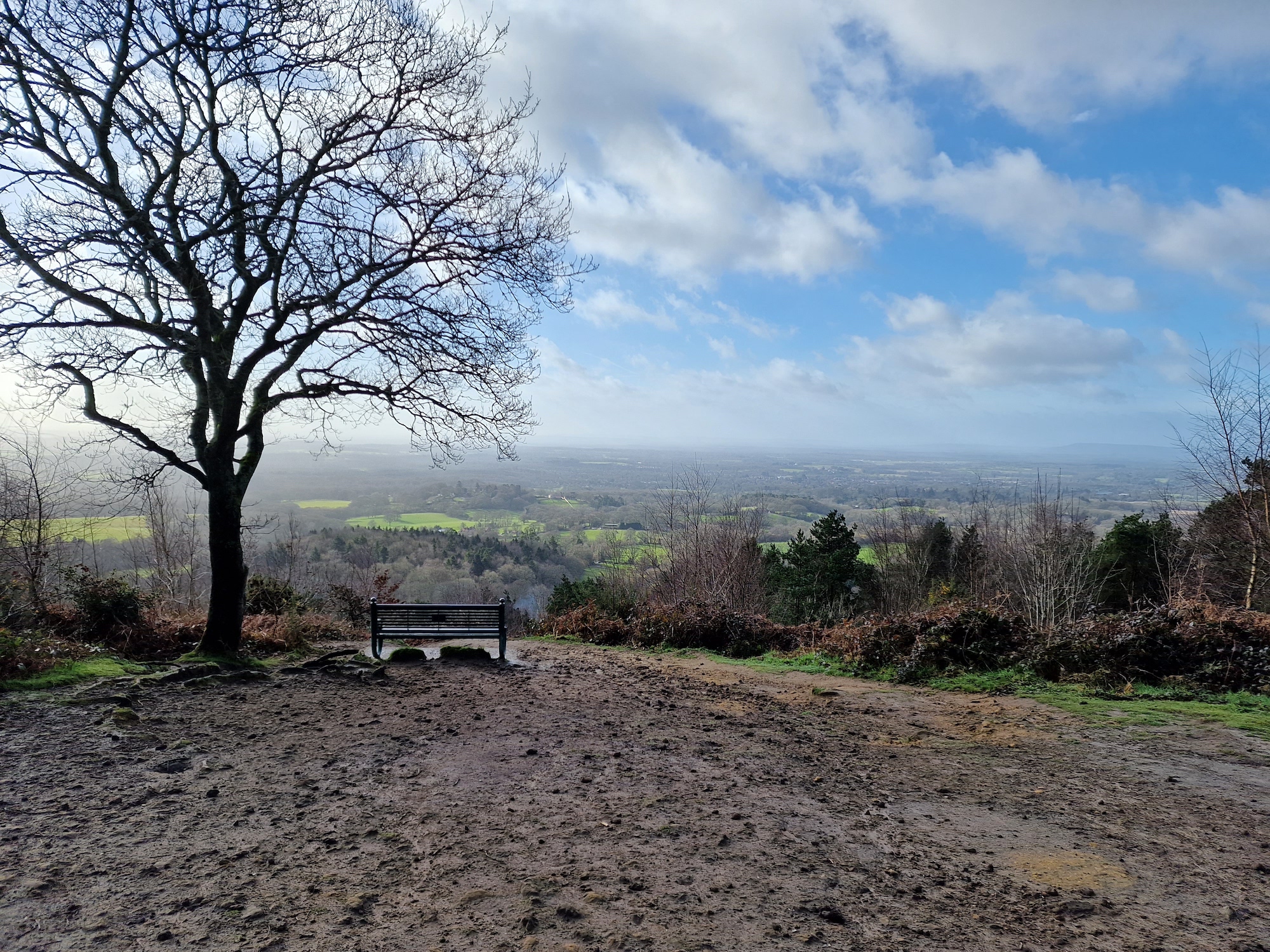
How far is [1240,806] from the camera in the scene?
4.16 metres

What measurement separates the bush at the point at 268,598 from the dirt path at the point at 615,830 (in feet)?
20.8

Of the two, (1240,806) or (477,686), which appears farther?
(477,686)

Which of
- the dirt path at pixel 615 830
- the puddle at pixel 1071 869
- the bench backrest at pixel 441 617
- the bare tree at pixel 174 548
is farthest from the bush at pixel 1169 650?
the bare tree at pixel 174 548

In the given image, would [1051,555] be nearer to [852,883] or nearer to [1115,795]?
[1115,795]

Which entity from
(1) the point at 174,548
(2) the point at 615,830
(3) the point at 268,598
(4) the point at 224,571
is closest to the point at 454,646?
(4) the point at 224,571

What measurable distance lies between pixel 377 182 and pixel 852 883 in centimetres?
876

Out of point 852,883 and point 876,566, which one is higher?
point 852,883

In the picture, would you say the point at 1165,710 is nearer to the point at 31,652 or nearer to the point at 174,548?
the point at 31,652

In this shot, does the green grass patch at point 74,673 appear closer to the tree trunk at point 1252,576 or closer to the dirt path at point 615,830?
the dirt path at point 615,830

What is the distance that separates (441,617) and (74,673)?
160 inches

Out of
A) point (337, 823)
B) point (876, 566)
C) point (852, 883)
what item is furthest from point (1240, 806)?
point (876, 566)

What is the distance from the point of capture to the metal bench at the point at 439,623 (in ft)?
30.9

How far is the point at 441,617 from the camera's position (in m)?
9.72

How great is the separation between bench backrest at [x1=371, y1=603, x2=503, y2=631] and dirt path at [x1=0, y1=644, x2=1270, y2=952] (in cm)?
295
